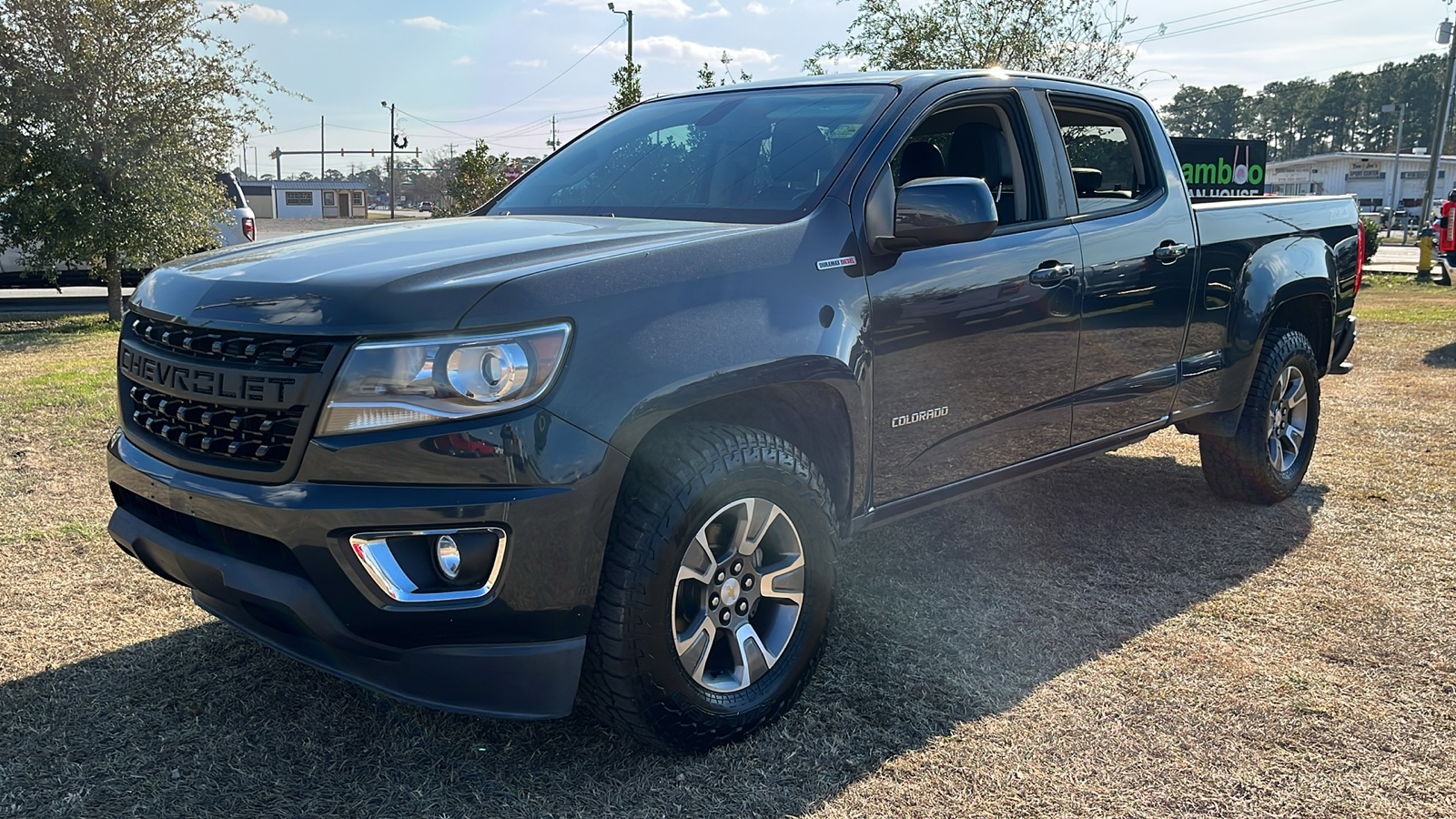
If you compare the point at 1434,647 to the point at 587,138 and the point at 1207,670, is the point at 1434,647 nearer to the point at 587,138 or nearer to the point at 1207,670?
the point at 1207,670

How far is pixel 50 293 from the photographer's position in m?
17.4

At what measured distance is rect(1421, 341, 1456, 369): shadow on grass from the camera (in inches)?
376

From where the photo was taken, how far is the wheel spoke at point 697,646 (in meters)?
2.76

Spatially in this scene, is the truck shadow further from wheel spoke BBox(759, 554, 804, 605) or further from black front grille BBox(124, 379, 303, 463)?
black front grille BBox(124, 379, 303, 463)

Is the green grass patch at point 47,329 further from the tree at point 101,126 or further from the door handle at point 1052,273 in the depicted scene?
the door handle at point 1052,273

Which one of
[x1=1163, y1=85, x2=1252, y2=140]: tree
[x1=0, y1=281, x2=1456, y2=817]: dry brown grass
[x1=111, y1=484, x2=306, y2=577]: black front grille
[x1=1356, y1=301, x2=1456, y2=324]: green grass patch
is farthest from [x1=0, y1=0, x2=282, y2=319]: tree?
[x1=1163, y1=85, x2=1252, y2=140]: tree

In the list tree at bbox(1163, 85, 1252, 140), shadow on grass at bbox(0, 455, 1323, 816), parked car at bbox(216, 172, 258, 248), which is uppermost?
tree at bbox(1163, 85, 1252, 140)

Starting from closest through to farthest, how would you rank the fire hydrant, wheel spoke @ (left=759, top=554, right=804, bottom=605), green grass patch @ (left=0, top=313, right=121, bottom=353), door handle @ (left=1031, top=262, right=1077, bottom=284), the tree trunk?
wheel spoke @ (left=759, top=554, right=804, bottom=605) → door handle @ (left=1031, top=262, right=1077, bottom=284) → green grass patch @ (left=0, top=313, right=121, bottom=353) → the tree trunk → the fire hydrant

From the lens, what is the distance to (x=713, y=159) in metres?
3.65

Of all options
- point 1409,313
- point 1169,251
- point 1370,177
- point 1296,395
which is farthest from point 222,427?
point 1370,177

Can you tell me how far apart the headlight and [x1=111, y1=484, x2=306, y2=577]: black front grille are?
0.33 m

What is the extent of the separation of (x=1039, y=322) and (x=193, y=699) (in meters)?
2.92

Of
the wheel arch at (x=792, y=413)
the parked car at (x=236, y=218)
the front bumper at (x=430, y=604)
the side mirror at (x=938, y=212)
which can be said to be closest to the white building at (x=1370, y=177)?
the parked car at (x=236, y=218)

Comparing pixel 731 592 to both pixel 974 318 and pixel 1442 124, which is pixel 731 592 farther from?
pixel 1442 124
